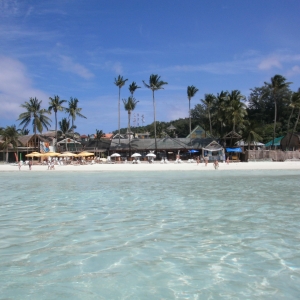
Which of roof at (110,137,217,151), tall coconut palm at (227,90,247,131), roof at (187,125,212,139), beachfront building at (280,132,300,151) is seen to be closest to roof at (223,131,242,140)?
tall coconut palm at (227,90,247,131)

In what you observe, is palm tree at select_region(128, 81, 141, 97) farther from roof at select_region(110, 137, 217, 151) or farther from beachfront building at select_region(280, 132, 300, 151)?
beachfront building at select_region(280, 132, 300, 151)

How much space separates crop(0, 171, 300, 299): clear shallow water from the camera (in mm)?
4367

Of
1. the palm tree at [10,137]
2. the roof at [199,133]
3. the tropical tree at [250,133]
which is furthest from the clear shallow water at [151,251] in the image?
the roof at [199,133]

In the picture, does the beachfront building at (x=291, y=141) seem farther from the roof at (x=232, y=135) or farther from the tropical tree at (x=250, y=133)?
the roof at (x=232, y=135)

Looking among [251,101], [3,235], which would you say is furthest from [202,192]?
[251,101]

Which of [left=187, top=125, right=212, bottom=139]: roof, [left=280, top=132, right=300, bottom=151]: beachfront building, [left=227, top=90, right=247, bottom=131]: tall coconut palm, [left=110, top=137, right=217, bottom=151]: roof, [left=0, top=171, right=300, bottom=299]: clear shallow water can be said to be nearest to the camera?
[left=0, top=171, right=300, bottom=299]: clear shallow water

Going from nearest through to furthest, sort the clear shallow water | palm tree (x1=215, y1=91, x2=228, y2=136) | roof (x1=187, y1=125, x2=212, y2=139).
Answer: the clear shallow water → palm tree (x1=215, y1=91, x2=228, y2=136) → roof (x1=187, y1=125, x2=212, y2=139)

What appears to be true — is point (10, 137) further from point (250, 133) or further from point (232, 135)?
point (250, 133)

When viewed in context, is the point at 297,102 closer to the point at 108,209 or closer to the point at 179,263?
the point at 108,209

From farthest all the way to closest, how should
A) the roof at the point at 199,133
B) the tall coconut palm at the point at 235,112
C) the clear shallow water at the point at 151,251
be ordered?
1. the roof at the point at 199,133
2. the tall coconut palm at the point at 235,112
3. the clear shallow water at the point at 151,251

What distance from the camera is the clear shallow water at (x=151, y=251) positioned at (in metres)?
4.37

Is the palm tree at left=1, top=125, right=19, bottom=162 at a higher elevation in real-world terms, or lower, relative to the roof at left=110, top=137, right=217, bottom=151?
higher

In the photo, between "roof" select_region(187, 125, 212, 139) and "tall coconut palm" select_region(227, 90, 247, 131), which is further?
"roof" select_region(187, 125, 212, 139)

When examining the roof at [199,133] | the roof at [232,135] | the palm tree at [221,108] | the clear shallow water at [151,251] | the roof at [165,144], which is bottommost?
the clear shallow water at [151,251]
